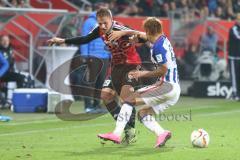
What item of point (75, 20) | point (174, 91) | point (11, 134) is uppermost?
point (75, 20)

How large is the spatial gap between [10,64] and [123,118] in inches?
320

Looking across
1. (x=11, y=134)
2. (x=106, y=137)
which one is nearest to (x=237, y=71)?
Result: (x=11, y=134)

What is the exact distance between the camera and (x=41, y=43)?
21172 mm

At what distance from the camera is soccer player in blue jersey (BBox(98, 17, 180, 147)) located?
35.3 feet

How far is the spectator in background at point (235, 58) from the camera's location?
2083 cm

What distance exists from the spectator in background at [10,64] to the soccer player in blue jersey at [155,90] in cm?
743

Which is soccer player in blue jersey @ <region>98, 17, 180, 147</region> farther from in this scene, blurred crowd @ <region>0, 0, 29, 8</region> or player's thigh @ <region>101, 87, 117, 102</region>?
blurred crowd @ <region>0, 0, 29, 8</region>

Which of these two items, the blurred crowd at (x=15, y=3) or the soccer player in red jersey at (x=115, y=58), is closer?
the soccer player in red jersey at (x=115, y=58)

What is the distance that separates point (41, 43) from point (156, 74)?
35.5 ft

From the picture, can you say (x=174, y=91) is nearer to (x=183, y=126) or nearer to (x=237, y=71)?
(x=183, y=126)

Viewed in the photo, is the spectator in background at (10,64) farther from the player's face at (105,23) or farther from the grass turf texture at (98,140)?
the player's face at (105,23)

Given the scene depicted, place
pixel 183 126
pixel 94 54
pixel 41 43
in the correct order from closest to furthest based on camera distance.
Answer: pixel 183 126, pixel 94 54, pixel 41 43

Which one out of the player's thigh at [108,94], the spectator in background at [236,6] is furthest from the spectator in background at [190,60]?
the player's thigh at [108,94]

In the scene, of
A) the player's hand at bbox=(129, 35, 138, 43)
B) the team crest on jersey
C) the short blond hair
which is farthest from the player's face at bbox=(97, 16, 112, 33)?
the team crest on jersey
